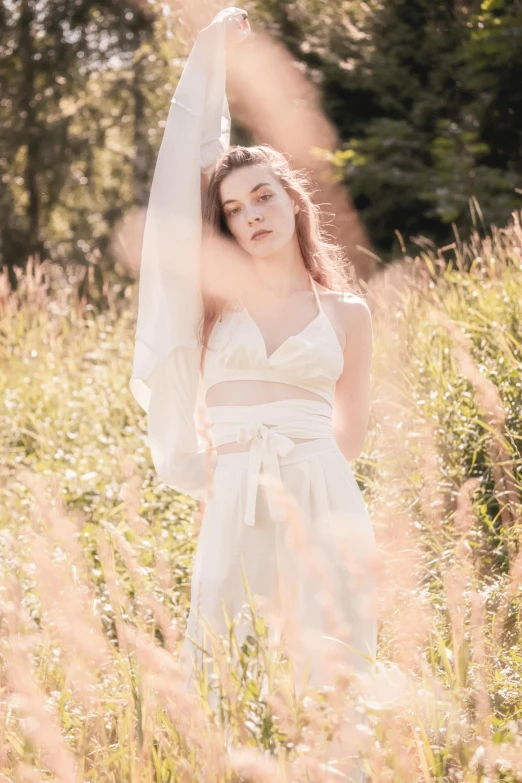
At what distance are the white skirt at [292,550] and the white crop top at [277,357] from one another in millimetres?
181

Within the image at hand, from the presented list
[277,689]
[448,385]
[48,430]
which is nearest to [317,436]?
[277,689]

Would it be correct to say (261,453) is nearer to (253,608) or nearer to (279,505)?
(279,505)

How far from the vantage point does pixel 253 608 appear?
5.51ft

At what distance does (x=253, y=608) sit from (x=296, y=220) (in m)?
1.37

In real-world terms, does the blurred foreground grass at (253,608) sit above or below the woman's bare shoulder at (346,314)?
below

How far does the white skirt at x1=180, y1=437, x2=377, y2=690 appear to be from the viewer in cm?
215

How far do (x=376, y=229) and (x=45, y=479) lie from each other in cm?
602

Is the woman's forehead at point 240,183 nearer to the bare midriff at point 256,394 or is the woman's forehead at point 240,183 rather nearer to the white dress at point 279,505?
the white dress at point 279,505

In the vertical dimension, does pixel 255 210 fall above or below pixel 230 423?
above

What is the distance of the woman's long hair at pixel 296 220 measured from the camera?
97.0 inches

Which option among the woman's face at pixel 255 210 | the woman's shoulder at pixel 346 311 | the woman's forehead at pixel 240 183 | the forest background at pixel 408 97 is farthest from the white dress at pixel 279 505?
the forest background at pixel 408 97

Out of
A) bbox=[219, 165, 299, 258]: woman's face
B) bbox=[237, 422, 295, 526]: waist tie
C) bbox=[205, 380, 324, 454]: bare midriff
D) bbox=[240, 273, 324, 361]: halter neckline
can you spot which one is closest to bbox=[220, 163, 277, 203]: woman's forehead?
bbox=[219, 165, 299, 258]: woman's face

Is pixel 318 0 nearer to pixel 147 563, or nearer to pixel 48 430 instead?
pixel 48 430

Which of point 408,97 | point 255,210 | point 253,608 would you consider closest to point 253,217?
point 255,210
